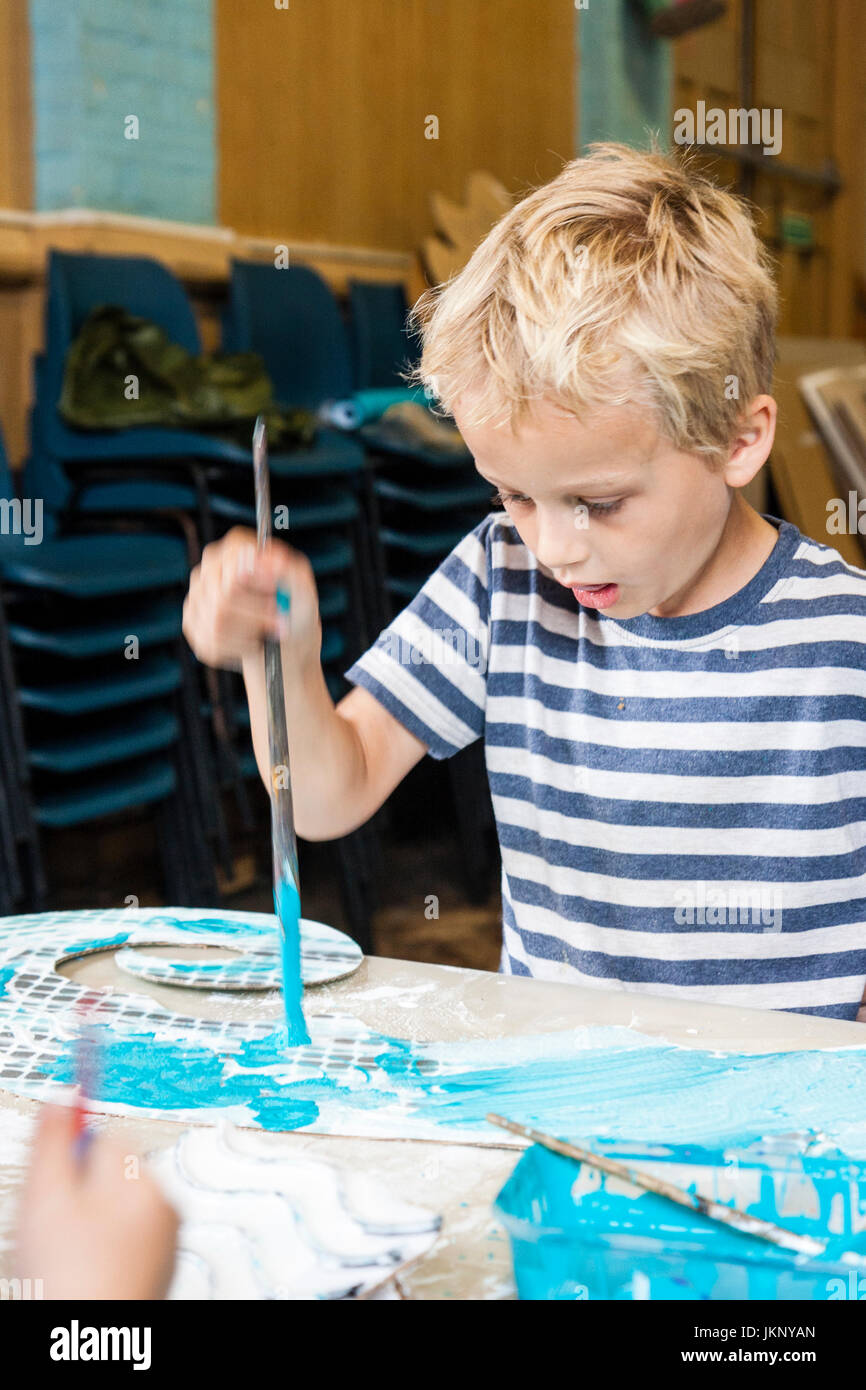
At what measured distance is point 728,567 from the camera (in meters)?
0.91

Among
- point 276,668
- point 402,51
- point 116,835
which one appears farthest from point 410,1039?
point 402,51

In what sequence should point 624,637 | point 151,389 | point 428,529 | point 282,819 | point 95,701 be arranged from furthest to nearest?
point 428,529 → point 151,389 → point 95,701 → point 624,637 → point 282,819

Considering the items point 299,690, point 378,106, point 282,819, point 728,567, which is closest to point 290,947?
point 282,819

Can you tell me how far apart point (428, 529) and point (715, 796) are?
1768 millimetres

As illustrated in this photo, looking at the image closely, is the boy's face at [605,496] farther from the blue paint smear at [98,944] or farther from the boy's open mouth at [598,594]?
the blue paint smear at [98,944]

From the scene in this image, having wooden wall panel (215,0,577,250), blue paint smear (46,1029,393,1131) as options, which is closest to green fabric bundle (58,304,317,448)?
wooden wall panel (215,0,577,250)

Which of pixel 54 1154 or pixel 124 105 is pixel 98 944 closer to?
pixel 54 1154

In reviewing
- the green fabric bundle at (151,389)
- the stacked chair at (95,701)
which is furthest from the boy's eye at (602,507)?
the green fabric bundle at (151,389)

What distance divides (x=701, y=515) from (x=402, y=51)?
9.62 ft

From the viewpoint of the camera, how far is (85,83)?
240cm

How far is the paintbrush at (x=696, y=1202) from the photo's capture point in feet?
1.52

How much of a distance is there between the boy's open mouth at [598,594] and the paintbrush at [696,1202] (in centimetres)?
36

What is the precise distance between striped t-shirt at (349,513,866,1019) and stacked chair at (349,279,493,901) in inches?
59.3

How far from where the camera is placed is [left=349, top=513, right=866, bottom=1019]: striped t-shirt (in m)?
0.89
